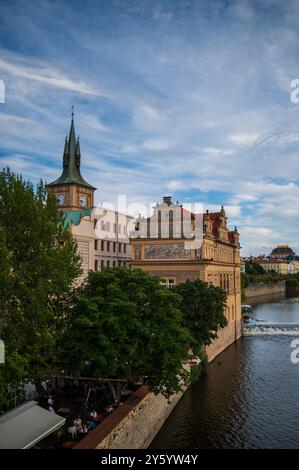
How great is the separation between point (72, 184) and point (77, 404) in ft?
185

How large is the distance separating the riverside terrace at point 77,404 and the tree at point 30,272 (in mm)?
2773

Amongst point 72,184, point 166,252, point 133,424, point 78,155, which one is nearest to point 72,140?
point 78,155

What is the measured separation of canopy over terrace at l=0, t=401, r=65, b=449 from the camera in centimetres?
1559

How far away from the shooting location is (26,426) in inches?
663

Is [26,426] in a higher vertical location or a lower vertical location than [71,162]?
lower

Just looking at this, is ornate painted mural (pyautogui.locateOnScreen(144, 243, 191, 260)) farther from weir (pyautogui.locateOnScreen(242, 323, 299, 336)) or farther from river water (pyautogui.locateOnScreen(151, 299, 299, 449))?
weir (pyautogui.locateOnScreen(242, 323, 299, 336))

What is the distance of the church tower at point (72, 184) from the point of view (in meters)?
77.5

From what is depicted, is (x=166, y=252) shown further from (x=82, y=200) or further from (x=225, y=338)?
(x=82, y=200)

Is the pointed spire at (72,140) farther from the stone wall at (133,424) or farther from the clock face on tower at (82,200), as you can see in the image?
the stone wall at (133,424)

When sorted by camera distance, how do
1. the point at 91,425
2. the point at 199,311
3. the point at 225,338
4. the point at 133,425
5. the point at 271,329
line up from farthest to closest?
the point at 271,329 < the point at 225,338 < the point at 199,311 < the point at 133,425 < the point at 91,425

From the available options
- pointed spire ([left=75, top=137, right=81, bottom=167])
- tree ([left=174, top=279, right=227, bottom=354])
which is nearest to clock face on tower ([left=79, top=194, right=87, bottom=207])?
pointed spire ([left=75, top=137, right=81, bottom=167])

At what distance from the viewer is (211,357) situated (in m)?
45.8

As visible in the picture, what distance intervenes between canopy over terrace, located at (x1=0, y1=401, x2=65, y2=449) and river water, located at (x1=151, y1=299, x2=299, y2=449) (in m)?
9.26

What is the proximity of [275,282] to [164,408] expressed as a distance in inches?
5758
